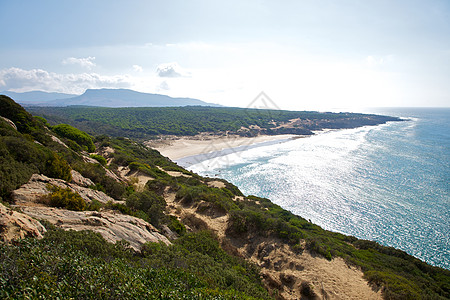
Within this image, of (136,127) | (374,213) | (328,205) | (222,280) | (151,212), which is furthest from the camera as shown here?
(136,127)

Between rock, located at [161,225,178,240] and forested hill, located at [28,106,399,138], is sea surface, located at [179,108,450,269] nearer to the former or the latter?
rock, located at [161,225,178,240]

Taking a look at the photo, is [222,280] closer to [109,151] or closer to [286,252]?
[286,252]

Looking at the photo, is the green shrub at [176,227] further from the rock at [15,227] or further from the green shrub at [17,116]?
the green shrub at [17,116]

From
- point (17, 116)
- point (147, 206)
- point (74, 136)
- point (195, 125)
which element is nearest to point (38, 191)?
point (147, 206)

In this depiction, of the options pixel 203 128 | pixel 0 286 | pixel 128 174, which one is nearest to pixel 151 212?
pixel 0 286

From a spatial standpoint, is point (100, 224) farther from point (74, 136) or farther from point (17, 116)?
point (74, 136)

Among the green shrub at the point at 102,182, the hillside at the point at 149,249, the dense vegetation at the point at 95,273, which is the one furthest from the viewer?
the green shrub at the point at 102,182

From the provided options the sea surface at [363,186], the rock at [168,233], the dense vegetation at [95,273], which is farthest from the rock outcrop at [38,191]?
the sea surface at [363,186]
